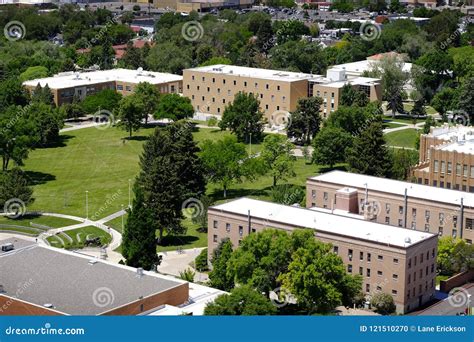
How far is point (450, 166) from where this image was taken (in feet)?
240

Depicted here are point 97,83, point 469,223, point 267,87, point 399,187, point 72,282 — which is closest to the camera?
point 72,282

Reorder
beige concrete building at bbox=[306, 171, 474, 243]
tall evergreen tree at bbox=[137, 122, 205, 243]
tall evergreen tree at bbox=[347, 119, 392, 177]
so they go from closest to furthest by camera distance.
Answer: beige concrete building at bbox=[306, 171, 474, 243] < tall evergreen tree at bbox=[137, 122, 205, 243] < tall evergreen tree at bbox=[347, 119, 392, 177]

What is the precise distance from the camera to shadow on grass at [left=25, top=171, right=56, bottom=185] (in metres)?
85.4

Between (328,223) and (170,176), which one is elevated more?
(170,176)

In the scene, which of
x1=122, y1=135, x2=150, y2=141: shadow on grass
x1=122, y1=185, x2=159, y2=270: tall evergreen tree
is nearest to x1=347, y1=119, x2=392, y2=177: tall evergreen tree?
x1=122, y1=185, x2=159, y2=270: tall evergreen tree

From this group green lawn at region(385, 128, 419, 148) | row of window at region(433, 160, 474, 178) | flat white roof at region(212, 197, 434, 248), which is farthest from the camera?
green lawn at region(385, 128, 419, 148)

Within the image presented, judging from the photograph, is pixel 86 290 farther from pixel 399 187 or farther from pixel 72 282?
pixel 399 187

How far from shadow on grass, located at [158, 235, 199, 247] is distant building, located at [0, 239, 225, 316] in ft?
47.6

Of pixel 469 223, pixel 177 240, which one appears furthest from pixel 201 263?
pixel 469 223

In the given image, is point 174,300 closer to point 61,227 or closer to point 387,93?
point 61,227

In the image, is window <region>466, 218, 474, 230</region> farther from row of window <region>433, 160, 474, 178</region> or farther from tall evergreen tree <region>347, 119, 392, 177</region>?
tall evergreen tree <region>347, 119, 392, 177</region>

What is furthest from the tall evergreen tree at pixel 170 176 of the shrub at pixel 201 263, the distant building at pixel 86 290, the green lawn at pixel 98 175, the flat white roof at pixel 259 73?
the flat white roof at pixel 259 73

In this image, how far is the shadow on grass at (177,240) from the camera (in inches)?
2732

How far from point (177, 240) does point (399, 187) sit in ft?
45.2
